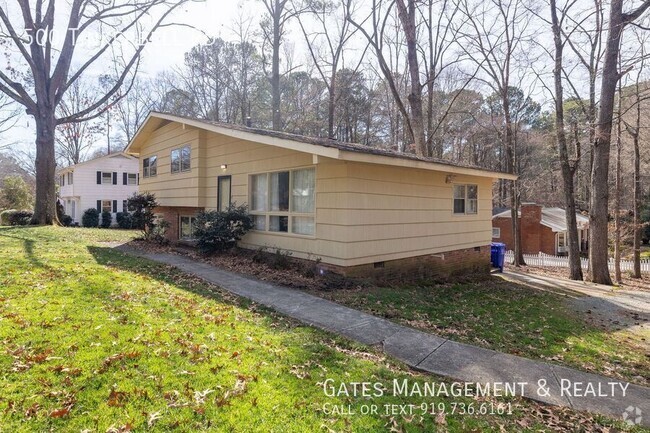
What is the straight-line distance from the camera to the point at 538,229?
28047mm

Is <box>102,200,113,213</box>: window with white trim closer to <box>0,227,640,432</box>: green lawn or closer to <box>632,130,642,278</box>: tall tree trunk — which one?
<box>0,227,640,432</box>: green lawn

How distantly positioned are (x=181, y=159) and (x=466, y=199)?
985 cm

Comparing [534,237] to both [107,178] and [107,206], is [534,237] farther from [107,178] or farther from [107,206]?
[107,178]

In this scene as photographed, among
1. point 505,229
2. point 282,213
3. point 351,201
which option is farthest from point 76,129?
point 505,229

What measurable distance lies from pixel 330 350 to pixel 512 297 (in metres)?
7.11

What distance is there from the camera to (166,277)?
7.41 metres

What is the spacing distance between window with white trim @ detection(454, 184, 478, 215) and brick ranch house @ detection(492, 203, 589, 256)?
19.2 m

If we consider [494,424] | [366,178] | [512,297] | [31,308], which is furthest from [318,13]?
[494,424]

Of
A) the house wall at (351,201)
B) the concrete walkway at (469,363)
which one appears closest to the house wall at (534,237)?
the house wall at (351,201)

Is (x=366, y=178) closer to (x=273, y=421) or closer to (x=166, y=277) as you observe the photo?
(x=166, y=277)

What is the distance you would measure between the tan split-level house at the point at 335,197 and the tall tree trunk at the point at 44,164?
23.5 feet

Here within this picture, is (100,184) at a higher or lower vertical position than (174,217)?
higher

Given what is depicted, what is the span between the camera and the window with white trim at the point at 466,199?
11147 millimetres

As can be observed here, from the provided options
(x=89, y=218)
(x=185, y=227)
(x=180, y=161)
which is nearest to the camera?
(x=180, y=161)
